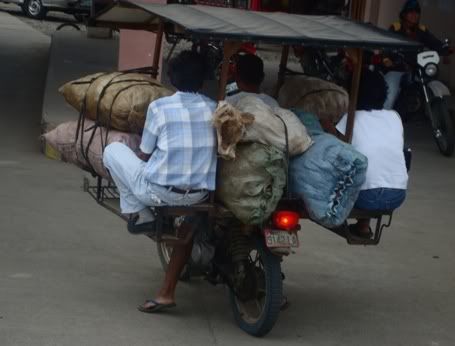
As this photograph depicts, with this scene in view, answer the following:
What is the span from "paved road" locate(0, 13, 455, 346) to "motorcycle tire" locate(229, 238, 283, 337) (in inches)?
3.3

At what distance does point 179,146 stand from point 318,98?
46.7 inches

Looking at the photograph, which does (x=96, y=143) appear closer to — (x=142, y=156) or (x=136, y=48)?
(x=142, y=156)

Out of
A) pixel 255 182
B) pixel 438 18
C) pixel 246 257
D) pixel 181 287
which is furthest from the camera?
pixel 438 18

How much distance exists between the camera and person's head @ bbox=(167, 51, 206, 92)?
Result: 610 centimetres

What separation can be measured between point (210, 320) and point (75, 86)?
1.73 metres

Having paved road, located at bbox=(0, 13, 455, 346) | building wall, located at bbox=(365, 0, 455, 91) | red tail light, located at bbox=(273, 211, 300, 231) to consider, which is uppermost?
red tail light, located at bbox=(273, 211, 300, 231)

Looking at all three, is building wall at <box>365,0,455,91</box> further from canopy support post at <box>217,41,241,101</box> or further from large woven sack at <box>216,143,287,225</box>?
large woven sack at <box>216,143,287,225</box>

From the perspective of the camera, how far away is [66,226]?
27.9ft

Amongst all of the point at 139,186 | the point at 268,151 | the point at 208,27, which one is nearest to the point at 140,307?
the point at 139,186

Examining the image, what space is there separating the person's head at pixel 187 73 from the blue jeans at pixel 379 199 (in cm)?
113

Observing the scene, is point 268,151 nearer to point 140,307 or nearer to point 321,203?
point 321,203

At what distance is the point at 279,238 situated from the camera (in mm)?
5891

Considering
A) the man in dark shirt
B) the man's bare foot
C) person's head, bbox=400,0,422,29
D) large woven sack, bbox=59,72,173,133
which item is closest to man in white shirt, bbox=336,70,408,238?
large woven sack, bbox=59,72,173,133

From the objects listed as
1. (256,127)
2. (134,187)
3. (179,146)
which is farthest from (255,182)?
(134,187)
